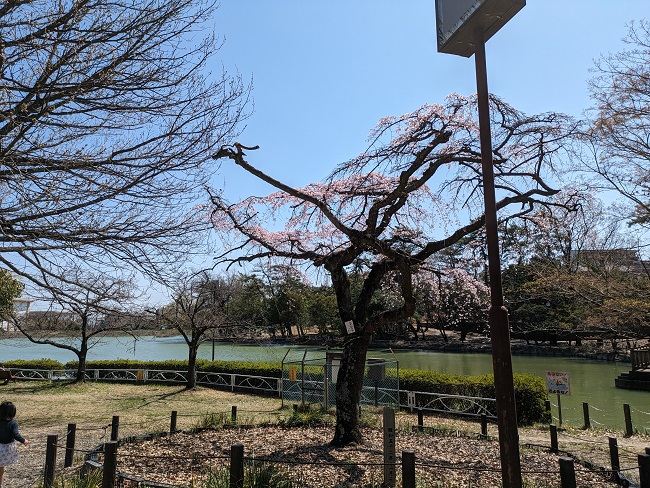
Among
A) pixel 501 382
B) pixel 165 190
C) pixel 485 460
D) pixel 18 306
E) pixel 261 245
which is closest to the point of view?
pixel 501 382

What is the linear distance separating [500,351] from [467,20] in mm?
2608

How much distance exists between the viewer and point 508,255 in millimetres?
44219

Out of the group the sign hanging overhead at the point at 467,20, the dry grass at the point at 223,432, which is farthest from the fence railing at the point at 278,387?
the sign hanging overhead at the point at 467,20

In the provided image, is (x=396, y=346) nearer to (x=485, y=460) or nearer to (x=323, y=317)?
(x=323, y=317)

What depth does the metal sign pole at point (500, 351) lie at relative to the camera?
11.6ft

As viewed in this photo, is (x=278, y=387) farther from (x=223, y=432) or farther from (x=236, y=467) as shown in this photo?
(x=236, y=467)

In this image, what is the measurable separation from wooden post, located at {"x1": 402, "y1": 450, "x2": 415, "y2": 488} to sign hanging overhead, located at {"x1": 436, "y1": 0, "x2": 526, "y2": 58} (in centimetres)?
403

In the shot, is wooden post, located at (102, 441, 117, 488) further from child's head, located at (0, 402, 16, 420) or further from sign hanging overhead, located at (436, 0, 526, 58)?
sign hanging overhead, located at (436, 0, 526, 58)

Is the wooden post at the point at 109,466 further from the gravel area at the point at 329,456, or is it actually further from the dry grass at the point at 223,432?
the dry grass at the point at 223,432

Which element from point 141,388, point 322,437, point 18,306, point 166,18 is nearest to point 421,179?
point 166,18

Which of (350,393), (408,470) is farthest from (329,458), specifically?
(408,470)

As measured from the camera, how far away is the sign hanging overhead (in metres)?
3.75

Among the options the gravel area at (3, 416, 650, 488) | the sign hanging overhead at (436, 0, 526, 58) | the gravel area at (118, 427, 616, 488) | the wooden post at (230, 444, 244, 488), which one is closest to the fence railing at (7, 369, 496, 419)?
the gravel area at (3, 416, 650, 488)

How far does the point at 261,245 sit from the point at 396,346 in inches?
1751
